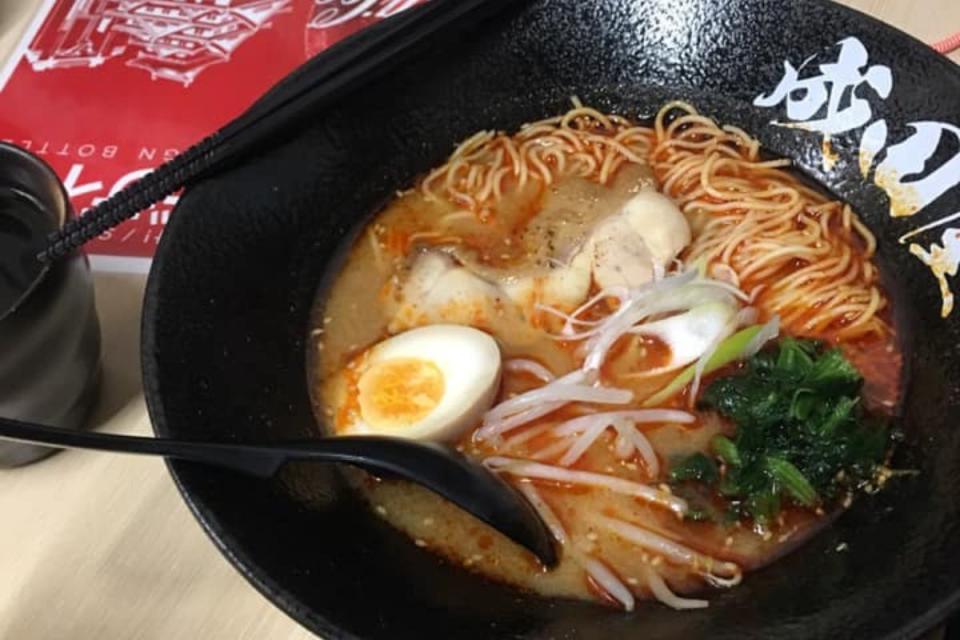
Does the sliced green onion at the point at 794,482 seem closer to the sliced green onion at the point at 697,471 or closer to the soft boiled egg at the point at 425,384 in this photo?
the sliced green onion at the point at 697,471

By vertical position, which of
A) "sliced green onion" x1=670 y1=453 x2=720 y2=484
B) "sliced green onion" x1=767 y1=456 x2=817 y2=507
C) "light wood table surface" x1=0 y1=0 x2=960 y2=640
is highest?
"sliced green onion" x1=767 y1=456 x2=817 y2=507

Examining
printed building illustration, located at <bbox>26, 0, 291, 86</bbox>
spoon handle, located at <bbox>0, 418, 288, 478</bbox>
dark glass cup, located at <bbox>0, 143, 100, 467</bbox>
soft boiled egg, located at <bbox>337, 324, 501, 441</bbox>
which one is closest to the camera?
spoon handle, located at <bbox>0, 418, 288, 478</bbox>

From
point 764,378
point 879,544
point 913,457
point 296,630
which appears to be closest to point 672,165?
point 764,378

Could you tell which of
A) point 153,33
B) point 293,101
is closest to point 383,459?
point 293,101

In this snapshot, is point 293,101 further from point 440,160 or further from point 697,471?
point 697,471

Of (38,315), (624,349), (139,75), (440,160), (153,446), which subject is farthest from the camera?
(139,75)

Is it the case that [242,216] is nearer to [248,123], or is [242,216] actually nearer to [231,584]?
[248,123]

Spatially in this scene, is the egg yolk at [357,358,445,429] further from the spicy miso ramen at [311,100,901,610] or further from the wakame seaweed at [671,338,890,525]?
the wakame seaweed at [671,338,890,525]

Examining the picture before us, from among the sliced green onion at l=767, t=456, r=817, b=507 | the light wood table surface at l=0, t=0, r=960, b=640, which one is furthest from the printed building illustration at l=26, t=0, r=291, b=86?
the sliced green onion at l=767, t=456, r=817, b=507
